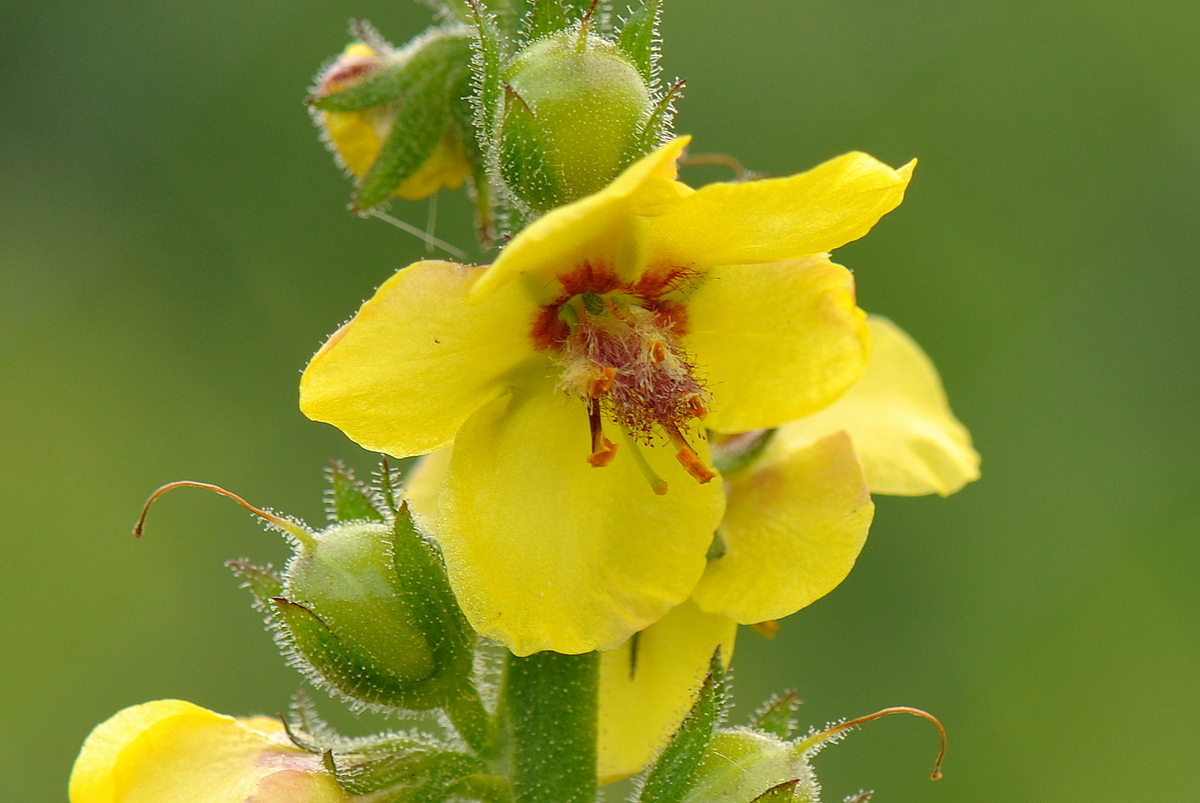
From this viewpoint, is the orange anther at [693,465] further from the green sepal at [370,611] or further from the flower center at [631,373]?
the green sepal at [370,611]

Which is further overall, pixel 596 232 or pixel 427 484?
pixel 427 484

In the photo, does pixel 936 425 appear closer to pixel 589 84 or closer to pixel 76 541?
pixel 589 84

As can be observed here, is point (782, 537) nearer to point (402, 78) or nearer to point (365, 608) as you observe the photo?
point (365, 608)

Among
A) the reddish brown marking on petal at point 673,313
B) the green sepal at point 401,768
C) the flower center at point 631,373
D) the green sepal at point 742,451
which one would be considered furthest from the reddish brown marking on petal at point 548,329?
the green sepal at point 401,768

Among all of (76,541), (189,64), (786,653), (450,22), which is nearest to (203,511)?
(76,541)

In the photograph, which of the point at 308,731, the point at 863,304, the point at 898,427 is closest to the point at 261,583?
the point at 308,731

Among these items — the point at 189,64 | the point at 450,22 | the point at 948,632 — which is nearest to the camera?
the point at 450,22

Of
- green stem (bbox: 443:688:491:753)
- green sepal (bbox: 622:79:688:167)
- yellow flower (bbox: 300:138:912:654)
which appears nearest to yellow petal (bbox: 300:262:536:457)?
yellow flower (bbox: 300:138:912:654)

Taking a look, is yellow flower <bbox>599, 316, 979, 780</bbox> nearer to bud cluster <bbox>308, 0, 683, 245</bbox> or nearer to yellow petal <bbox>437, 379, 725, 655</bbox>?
yellow petal <bbox>437, 379, 725, 655</bbox>
